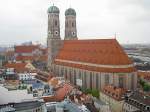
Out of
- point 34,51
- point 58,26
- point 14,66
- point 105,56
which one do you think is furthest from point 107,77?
point 34,51

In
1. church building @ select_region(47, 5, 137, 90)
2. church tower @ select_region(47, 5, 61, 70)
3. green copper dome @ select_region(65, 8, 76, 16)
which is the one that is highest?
green copper dome @ select_region(65, 8, 76, 16)

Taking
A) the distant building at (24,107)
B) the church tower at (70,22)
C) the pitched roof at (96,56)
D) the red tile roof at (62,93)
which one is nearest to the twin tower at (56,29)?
the church tower at (70,22)

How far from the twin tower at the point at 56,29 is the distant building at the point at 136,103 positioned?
38.4m

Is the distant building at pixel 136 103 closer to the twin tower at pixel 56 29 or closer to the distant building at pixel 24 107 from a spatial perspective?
the distant building at pixel 24 107

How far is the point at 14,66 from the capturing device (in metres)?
91.0

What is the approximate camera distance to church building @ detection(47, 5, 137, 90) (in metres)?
60.6

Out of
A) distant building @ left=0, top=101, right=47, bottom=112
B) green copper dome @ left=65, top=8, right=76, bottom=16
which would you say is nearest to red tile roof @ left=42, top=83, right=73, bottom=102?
distant building @ left=0, top=101, right=47, bottom=112

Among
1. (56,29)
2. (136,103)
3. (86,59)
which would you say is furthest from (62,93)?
(56,29)

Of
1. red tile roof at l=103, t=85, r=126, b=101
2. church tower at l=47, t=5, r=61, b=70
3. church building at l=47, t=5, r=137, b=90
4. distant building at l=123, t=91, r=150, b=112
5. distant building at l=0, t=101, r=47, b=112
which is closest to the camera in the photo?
Result: distant building at l=0, t=101, r=47, b=112

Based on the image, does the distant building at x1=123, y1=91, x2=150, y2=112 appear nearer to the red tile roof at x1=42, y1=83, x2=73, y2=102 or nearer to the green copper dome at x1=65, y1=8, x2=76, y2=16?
the red tile roof at x1=42, y1=83, x2=73, y2=102

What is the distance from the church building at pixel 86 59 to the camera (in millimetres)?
60594

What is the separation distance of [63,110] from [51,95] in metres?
13.2

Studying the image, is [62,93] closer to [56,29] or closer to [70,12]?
[56,29]

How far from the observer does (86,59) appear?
69.4m
